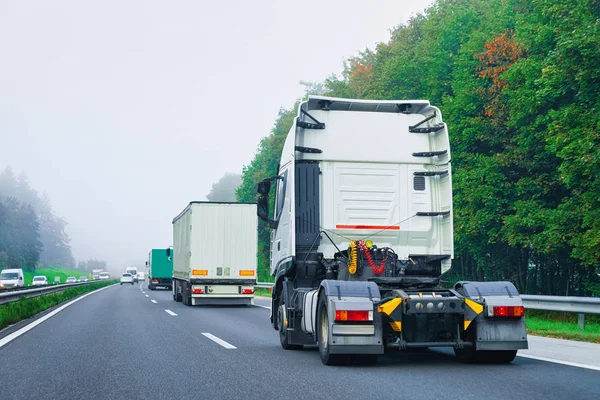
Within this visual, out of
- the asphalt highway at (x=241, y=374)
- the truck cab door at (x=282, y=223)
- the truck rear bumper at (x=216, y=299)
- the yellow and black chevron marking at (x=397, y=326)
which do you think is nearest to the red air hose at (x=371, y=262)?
the truck cab door at (x=282, y=223)

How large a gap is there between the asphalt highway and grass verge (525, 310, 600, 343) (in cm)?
292

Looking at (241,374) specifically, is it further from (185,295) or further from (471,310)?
(185,295)

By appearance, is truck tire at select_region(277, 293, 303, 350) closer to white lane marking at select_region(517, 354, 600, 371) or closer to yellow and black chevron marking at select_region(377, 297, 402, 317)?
yellow and black chevron marking at select_region(377, 297, 402, 317)

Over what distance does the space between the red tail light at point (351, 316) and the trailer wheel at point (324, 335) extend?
314 millimetres

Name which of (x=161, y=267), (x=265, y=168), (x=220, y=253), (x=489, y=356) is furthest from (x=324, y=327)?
(x=265, y=168)

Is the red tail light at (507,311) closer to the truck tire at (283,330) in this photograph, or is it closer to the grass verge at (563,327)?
the truck tire at (283,330)

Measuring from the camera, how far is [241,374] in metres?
7.68

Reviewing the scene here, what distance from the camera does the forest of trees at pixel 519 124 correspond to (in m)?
20.5

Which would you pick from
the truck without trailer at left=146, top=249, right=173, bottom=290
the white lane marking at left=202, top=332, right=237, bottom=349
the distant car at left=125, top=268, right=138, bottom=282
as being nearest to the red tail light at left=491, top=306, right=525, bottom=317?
the white lane marking at left=202, top=332, right=237, bottom=349

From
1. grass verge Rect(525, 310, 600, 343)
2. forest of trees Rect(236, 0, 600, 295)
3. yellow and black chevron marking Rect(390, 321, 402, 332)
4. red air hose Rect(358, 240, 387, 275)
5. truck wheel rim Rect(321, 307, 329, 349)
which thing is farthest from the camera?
forest of trees Rect(236, 0, 600, 295)

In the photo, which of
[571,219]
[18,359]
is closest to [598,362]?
[18,359]

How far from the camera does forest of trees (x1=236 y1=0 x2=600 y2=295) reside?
Result: 807 inches

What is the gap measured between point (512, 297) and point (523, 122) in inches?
764

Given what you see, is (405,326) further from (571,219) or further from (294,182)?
(571,219)
